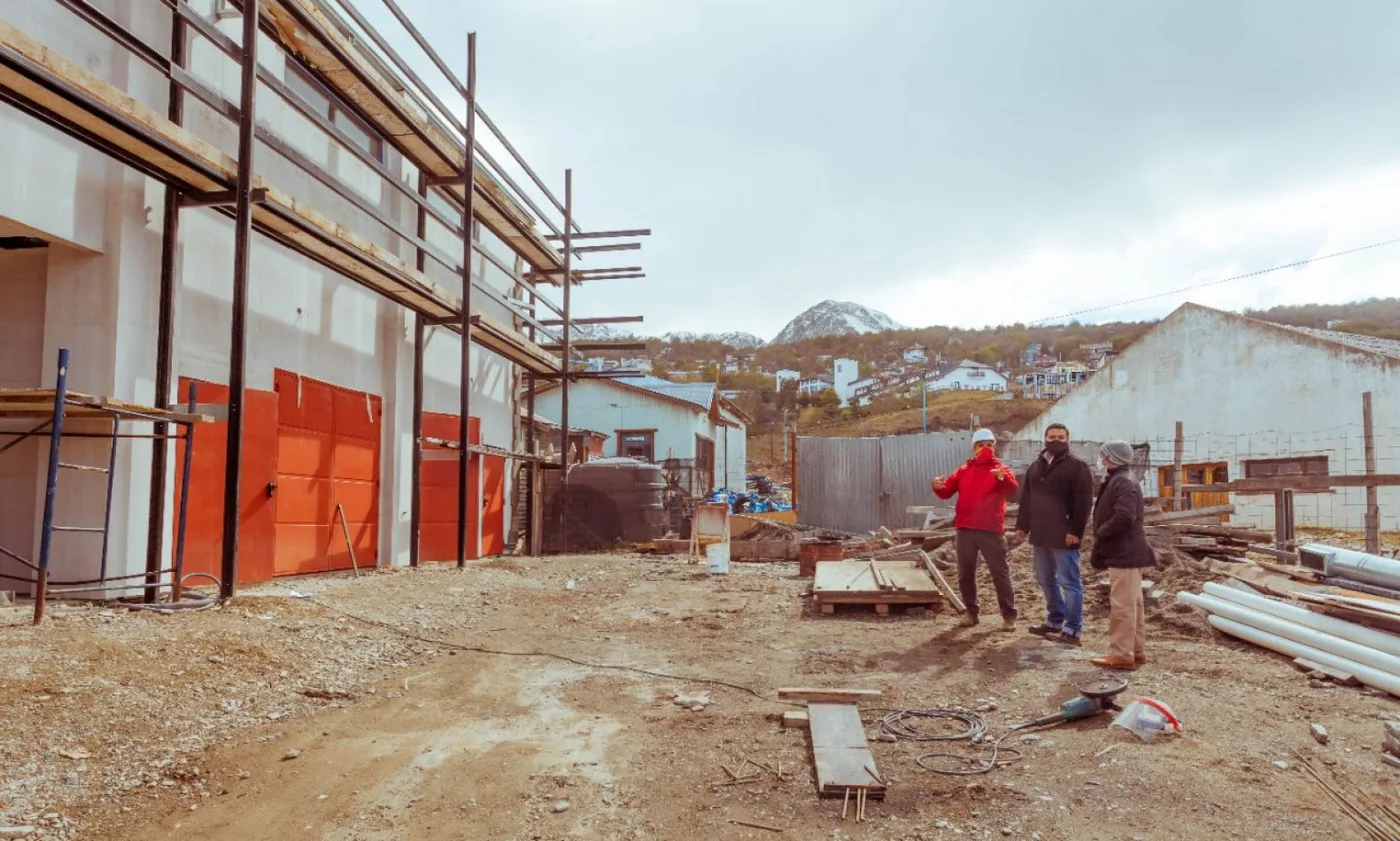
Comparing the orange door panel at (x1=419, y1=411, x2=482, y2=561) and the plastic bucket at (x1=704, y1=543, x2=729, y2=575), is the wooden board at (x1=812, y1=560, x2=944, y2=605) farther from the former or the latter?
the orange door panel at (x1=419, y1=411, x2=482, y2=561)

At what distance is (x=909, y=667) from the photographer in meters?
5.89

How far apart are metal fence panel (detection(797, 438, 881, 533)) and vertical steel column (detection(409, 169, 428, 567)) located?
11.4 metres

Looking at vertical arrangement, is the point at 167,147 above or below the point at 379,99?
below

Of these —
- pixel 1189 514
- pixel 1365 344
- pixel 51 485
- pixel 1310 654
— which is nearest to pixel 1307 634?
pixel 1310 654

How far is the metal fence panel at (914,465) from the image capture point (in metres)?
19.5

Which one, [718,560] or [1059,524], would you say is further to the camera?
[718,560]

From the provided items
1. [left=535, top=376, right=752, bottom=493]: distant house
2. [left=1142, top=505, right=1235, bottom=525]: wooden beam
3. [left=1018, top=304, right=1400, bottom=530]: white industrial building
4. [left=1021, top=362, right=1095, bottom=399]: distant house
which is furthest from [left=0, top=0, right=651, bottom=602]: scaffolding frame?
[left=1021, top=362, right=1095, bottom=399]: distant house

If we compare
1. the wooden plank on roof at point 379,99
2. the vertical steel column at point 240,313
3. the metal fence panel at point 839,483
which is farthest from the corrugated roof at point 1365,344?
the vertical steel column at point 240,313

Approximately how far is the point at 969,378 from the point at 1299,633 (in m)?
66.3

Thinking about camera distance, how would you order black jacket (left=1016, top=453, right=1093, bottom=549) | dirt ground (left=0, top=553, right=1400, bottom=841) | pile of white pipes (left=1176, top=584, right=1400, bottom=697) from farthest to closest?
black jacket (left=1016, top=453, right=1093, bottom=549), pile of white pipes (left=1176, top=584, right=1400, bottom=697), dirt ground (left=0, top=553, right=1400, bottom=841)

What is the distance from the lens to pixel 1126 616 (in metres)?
5.74

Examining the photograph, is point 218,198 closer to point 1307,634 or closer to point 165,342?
point 165,342

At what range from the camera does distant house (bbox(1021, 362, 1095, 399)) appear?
58.6 m

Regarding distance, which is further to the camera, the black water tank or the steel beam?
the black water tank
